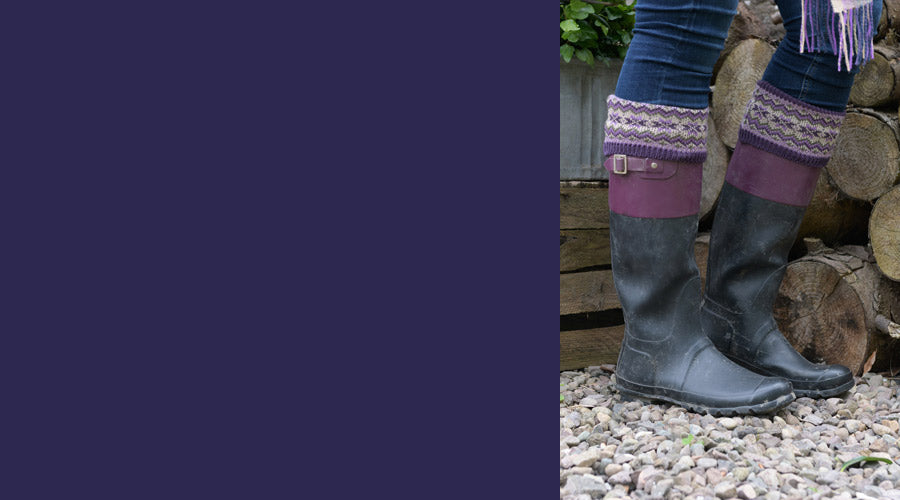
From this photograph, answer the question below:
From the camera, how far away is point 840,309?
1857 millimetres

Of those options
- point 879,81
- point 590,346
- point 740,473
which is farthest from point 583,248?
point 740,473

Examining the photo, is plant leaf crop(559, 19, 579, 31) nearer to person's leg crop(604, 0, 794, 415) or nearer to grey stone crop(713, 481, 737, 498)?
person's leg crop(604, 0, 794, 415)

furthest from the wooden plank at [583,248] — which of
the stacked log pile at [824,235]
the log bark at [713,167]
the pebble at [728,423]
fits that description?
the pebble at [728,423]

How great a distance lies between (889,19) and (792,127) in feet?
1.88

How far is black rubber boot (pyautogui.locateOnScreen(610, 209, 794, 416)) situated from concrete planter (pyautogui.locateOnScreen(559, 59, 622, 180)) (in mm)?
475

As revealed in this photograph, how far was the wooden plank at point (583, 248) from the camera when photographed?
193 cm

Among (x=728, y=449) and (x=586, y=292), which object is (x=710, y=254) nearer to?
(x=586, y=292)

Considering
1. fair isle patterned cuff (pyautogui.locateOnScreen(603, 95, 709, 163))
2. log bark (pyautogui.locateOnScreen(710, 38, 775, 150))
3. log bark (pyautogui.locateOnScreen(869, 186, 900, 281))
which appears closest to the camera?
fair isle patterned cuff (pyautogui.locateOnScreen(603, 95, 709, 163))

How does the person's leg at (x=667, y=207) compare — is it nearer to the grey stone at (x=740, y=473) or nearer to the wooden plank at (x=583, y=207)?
the grey stone at (x=740, y=473)

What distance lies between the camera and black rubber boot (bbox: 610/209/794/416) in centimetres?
146

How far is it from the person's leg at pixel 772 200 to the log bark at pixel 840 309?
0.71 feet

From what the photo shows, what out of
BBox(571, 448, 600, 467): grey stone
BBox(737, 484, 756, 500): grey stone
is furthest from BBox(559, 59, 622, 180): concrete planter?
BBox(737, 484, 756, 500): grey stone

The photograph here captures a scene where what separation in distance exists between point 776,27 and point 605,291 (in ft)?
2.35

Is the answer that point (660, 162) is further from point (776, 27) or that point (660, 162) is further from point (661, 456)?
point (776, 27)
